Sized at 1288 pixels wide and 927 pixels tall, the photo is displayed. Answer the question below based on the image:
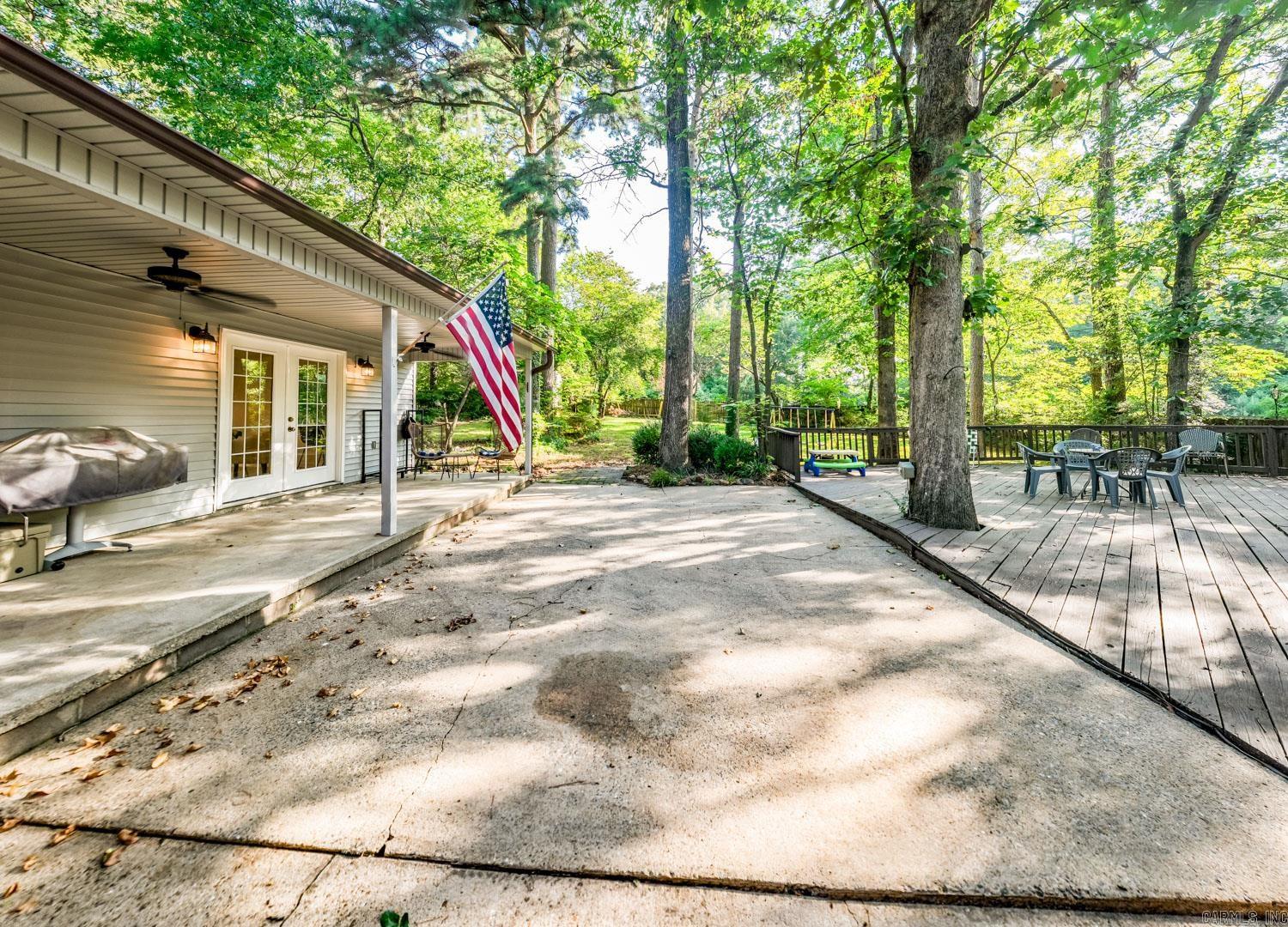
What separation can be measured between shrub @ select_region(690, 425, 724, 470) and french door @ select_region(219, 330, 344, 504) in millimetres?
6346

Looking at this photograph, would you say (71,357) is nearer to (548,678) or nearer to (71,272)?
(71,272)

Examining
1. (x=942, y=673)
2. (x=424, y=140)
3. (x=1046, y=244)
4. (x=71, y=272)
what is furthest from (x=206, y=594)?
(x=1046, y=244)

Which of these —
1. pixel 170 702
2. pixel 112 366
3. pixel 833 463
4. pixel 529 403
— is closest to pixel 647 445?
pixel 529 403

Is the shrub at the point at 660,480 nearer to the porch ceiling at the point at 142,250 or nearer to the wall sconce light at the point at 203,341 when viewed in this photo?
the porch ceiling at the point at 142,250

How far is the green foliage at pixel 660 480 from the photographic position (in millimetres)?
8969

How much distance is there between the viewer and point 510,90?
11.8 metres

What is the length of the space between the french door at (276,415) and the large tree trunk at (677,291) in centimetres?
566

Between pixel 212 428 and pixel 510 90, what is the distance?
1059 centimetres

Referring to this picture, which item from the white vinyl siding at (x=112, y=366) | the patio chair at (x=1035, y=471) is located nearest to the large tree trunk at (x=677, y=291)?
the patio chair at (x=1035, y=471)

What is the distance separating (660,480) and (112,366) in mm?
6937

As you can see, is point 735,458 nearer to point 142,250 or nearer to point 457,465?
point 457,465

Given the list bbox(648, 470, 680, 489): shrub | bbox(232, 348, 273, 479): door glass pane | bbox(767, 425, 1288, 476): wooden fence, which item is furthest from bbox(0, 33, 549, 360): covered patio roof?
bbox(767, 425, 1288, 476): wooden fence

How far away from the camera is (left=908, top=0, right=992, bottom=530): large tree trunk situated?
4.70 metres

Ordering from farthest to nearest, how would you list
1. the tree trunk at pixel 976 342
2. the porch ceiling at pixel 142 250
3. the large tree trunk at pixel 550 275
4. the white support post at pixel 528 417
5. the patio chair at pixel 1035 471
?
the large tree trunk at pixel 550 275
the tree trunk at pixel 976 342
the white support post at pixel 528 417
the patio chair at pixel 1035 471
the porch ceiling at pixel 142 250
